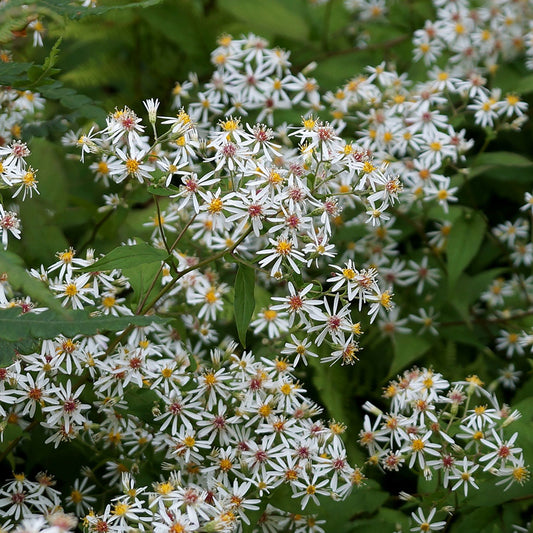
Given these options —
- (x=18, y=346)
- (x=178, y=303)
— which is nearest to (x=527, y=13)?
(x=178, y=303)

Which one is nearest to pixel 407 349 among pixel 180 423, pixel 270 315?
pixel 270 315

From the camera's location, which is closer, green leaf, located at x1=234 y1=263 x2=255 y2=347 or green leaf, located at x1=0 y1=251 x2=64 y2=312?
green leaf, located at x1=0 y1=251 x2=64 y2=312

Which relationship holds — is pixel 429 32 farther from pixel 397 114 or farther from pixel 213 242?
pixel 213 242

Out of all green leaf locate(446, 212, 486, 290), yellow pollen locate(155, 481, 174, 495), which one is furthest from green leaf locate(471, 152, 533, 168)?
yellow pollen locate(155, 481, 174, 495)

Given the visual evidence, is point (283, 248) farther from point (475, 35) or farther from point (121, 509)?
point (475, 35)

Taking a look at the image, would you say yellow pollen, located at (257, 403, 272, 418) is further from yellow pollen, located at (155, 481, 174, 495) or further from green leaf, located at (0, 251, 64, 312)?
green leaf, located at (0, 251, 64, 312)
